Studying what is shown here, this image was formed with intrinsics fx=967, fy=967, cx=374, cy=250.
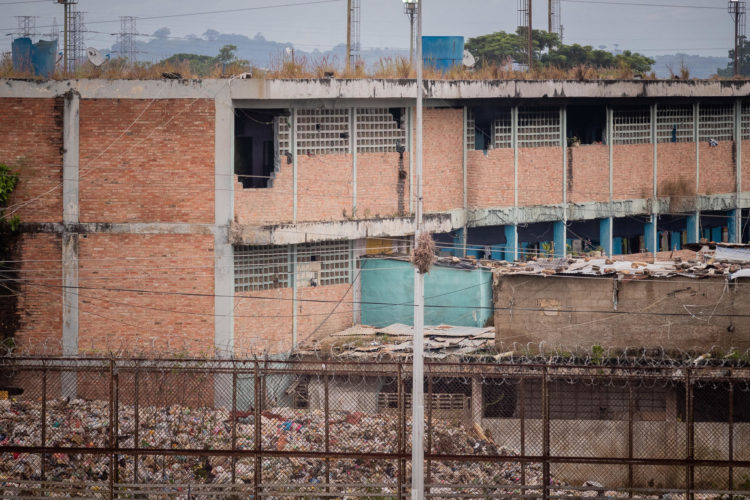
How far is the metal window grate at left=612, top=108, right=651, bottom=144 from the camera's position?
30.6 meters

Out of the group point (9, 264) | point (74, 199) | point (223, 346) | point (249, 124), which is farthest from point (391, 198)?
point (9, 264)

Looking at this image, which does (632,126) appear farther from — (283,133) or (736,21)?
(736,21)

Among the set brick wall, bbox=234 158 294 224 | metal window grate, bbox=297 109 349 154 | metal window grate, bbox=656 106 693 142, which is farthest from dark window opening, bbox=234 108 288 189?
metal window grate, bbox=656 106 693 142

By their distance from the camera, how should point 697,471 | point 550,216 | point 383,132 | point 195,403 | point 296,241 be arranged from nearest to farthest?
point 697,471
point 195,403
point 296,241
point 383,132
point 550,216

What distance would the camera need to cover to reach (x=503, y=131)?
1122 inches

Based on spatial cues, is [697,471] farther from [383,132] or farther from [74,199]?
[74,199]

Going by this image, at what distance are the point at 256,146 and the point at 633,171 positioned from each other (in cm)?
1262

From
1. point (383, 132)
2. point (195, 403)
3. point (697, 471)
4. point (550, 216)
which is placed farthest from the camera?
point (550, 216)

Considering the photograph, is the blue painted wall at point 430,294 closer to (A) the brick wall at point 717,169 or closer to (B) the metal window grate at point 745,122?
(A) the brick wall at point 717,169

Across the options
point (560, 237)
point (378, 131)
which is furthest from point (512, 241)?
point (378, 131)

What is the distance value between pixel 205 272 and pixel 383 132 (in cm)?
623

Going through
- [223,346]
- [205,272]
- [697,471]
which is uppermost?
[205,272]

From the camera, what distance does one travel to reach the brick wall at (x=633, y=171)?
30.6 metres

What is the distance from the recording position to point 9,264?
23188 millimetres
